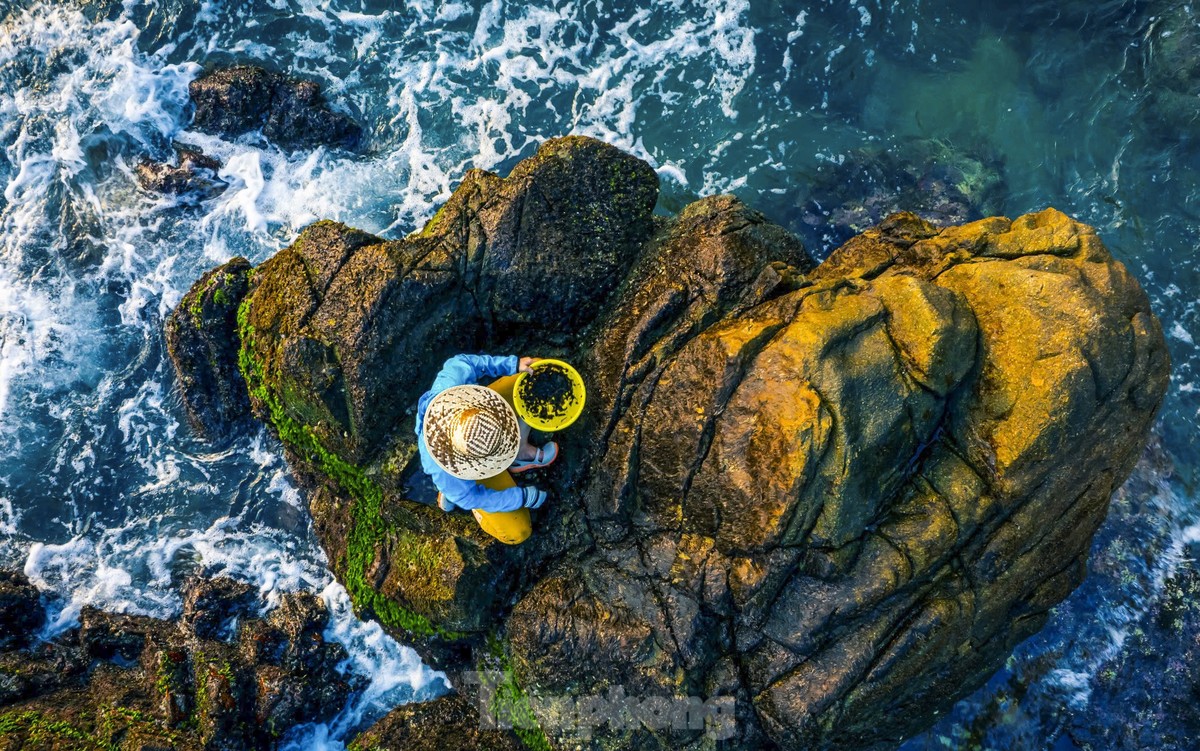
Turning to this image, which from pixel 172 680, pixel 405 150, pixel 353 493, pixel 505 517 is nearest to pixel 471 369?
pixel 505 517

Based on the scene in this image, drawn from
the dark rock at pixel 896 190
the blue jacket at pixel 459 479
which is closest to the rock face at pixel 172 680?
the blue jacket at pixel 459 479

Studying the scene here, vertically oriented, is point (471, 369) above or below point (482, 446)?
below

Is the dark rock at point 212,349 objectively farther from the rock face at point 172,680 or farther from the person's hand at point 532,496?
the person's hand at point 532,496

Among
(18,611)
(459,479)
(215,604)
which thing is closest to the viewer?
(459,479)

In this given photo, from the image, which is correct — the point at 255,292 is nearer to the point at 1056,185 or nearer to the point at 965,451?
the point at 965,451

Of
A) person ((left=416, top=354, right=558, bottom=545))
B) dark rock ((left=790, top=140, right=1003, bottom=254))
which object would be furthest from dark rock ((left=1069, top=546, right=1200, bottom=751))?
person ((left=416, top=354, right=558, bottom=545))

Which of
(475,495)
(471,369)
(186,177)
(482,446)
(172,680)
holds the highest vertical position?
(482,446)

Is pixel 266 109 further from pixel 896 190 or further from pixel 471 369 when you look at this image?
pixel 896 190
